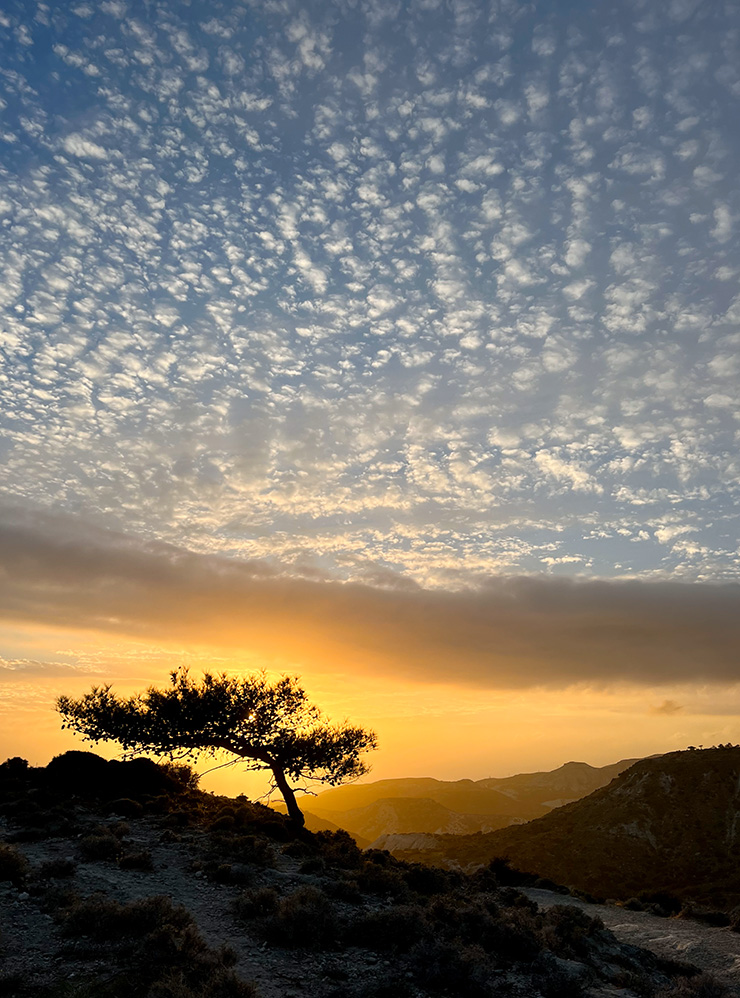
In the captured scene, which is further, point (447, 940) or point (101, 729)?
point (101, 729)

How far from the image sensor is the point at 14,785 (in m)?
39.1

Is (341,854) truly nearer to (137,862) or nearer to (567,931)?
(137,862)

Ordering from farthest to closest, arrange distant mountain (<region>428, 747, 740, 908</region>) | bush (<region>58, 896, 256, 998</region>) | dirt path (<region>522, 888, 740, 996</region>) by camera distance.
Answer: distant mountain (<region>428, 747, 740, 908</region>)
dirt path (<region>522, 888, 740, 996</region>)
bush (<region>58, 896, 256, 998</region>)

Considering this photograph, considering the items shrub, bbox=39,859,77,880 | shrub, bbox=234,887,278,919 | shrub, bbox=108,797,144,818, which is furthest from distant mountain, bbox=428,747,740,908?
shrub, bbox=39,859,77,880

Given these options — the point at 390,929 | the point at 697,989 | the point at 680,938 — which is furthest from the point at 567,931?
the point at 680,938

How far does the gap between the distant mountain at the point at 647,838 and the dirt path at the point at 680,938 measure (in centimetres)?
1603

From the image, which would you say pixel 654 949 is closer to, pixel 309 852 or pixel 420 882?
A: pixel 420 882

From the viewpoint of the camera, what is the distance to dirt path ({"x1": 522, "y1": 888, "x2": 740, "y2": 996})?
96.2ft

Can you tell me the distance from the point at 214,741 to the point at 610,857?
53.6 m

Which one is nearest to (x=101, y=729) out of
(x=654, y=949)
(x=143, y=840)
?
(x=143, y=840)

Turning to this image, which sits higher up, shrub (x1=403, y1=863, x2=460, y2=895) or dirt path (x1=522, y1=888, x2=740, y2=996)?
shrub (x1=403, y1=863, x2=460, y2=895)

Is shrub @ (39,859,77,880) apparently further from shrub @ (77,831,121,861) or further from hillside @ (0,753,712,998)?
shrub @ (77,831,121,861)

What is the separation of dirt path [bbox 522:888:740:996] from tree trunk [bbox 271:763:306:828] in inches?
718

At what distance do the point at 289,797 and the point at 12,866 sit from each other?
26648mm
